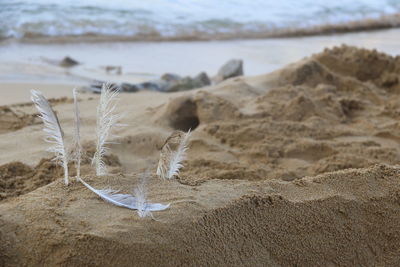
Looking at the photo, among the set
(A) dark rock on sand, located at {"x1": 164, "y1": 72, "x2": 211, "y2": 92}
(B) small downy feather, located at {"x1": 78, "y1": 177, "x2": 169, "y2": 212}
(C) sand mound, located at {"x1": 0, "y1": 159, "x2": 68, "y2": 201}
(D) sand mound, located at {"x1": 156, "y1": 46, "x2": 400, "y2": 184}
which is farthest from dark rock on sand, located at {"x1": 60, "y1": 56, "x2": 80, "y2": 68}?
(B) small downy feather, located at {"x1": 78, "y1": 177, "x2": 169, "y2": 212}

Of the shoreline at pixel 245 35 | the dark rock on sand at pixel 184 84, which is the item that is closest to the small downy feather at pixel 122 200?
the dark rock on sand at pixel 184 84

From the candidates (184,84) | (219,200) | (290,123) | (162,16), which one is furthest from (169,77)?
(162,16)

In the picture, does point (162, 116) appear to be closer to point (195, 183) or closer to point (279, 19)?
point (195, 183)

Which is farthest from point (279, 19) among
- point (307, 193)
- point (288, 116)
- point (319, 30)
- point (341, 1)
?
point (307, 193)

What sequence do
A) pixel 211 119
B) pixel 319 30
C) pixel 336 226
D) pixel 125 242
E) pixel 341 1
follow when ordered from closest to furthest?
pixel 125 242, pixel 336 226, pixel 211 119, pixel 319 30, pixel 341 1

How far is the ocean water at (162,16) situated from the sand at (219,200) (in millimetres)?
5201

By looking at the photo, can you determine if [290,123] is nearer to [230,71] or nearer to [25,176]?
[25,176]

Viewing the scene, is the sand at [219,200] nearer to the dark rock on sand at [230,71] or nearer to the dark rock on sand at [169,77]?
the dark rock on sand at [169,77]

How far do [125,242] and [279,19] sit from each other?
10100 mm

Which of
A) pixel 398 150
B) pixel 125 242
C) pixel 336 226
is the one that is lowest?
pixel 398 150

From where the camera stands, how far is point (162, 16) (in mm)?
10055

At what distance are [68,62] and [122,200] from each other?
16.5ft

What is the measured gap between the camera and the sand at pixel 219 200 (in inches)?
62.5

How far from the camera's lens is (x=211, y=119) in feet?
12.6
